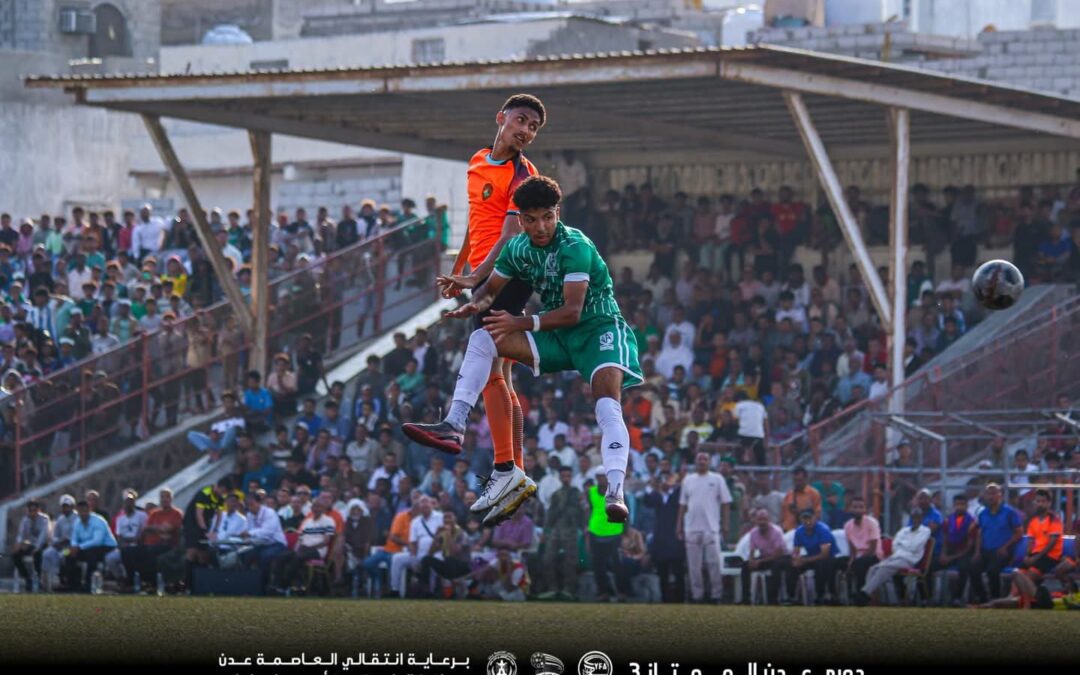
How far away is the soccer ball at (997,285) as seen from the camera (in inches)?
571

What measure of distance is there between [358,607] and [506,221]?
20.0 feet

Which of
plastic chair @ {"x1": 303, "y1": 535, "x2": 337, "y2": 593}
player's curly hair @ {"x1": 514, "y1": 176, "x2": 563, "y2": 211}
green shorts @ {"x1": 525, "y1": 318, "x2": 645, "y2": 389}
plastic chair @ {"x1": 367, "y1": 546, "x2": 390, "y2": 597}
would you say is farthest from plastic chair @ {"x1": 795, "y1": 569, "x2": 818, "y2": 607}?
player's curly hair @ {"x1": 514, "y1": 176, "x2": 563, "y2": 211}

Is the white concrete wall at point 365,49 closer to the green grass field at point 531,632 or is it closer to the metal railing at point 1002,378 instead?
the metal railing at point 1002,378

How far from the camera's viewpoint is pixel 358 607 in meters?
16.6

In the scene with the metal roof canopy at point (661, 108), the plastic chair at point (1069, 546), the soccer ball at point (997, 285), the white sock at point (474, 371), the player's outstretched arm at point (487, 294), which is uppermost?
the metal roof canopy at point (661, 108)

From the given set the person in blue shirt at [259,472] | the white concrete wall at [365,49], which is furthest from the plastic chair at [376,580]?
the white concrete wall at [365,49]

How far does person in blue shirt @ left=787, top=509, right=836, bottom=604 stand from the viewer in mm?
18797

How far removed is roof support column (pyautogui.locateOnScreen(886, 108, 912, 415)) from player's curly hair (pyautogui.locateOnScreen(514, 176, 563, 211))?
11115mm

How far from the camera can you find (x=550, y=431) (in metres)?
22.6

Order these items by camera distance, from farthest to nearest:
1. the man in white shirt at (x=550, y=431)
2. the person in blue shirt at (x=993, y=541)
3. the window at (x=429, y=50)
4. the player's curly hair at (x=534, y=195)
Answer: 1. the window at (x=429, y=50)
2. the man in white shirt at (x=550, y=431)
3. the person in blue shirt at (x=993, y=541)
4. the player's curly hair at (x=534, y=195)

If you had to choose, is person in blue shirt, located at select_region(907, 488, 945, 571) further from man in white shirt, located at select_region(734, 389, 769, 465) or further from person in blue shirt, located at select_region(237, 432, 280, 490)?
person in blue shirt, located at select_region(237, 432, 280, 490)

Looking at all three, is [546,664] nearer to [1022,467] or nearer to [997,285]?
[997,285]

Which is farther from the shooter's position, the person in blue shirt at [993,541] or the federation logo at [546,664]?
the person in blue shirt at [993,541]

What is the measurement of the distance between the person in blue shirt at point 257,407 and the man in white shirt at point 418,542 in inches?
191
